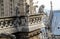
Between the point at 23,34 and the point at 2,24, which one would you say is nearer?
the point at 2,24

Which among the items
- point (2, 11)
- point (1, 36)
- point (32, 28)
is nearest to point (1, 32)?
point (1, 36)

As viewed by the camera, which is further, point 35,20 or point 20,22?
point 35,20

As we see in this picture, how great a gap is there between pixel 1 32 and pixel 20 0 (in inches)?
71.7

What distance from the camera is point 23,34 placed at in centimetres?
660

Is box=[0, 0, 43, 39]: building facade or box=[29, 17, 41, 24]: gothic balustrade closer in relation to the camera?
box=[0, 0, 43, 39]: building facade

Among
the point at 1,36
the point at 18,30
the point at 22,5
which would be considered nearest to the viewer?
the point at 1,36

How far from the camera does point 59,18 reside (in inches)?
1272

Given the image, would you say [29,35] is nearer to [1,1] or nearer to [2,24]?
[2,24]

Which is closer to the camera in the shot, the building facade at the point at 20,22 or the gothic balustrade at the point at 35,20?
the building facade at the point at 20,22

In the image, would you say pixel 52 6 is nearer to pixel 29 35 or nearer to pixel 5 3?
pixel 5 3

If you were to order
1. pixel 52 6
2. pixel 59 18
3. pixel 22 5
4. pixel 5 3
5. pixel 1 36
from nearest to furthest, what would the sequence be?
pixel 1 36
pixel 22 5
pixel 5 3
pixel 52 6
pixel 59 18

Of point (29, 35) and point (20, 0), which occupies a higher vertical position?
point (20, 0)

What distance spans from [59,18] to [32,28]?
2566 cm

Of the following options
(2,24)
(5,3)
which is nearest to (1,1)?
(5,3)
